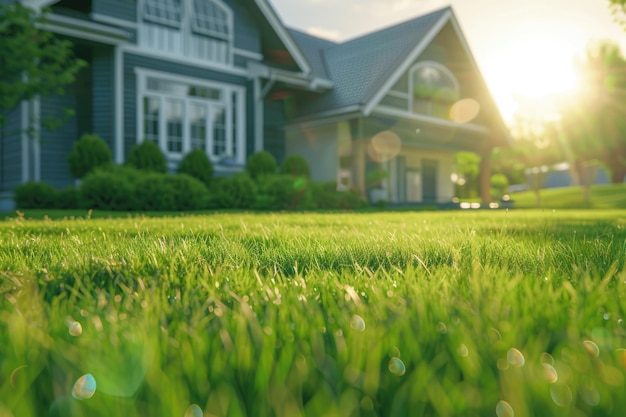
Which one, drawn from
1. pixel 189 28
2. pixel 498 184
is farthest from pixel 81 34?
pixel 498 184

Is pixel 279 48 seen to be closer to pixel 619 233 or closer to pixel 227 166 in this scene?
pixel 227 166

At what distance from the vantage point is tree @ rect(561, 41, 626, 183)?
43281 millimetres

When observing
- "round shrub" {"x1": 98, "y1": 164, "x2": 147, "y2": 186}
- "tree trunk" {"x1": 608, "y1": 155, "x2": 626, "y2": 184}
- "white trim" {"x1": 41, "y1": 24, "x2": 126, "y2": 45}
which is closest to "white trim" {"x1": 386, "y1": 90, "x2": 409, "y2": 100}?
"white trim" {"x1": 41, "y1": 24, "x2": 126, "y2": 45}

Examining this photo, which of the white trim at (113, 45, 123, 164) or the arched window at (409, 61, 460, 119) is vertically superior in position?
the arched window at (409, 61, 460, 119)

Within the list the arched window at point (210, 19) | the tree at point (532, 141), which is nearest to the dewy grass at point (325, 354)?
the arched window at point (210, 19)

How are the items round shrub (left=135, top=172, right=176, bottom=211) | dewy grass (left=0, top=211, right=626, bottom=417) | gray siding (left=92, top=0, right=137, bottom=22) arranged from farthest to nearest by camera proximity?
gray siding (left=92, top=0, right=137, bottom=22)
round shrub (left=135, top=172, right=176, bottom=211)
dewy grass (left=0, top=211, right=626, bottom=417)

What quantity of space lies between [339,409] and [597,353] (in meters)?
0.54

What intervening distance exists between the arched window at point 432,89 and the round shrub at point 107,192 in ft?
38.1

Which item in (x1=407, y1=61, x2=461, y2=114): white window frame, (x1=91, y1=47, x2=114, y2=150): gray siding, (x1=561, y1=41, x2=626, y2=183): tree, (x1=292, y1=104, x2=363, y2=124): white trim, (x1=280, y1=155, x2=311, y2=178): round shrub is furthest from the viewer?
(x1=561, y1=41, x2=626, y2=183): tree

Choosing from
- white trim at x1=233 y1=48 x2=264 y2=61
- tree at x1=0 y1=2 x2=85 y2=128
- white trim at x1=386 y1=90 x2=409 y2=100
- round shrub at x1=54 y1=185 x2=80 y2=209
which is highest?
white trim at x1=233 y1=48 x2=264 y2=61

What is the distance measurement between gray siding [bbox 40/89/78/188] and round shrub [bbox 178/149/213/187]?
2.98m

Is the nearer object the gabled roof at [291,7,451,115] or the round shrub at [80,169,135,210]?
the round shrub at [80,169,135,210]

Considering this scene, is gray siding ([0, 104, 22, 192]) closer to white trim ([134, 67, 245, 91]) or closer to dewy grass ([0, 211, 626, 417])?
white trim ([134, 67, 245, 91])

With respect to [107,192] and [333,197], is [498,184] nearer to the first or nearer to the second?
[333,197]
